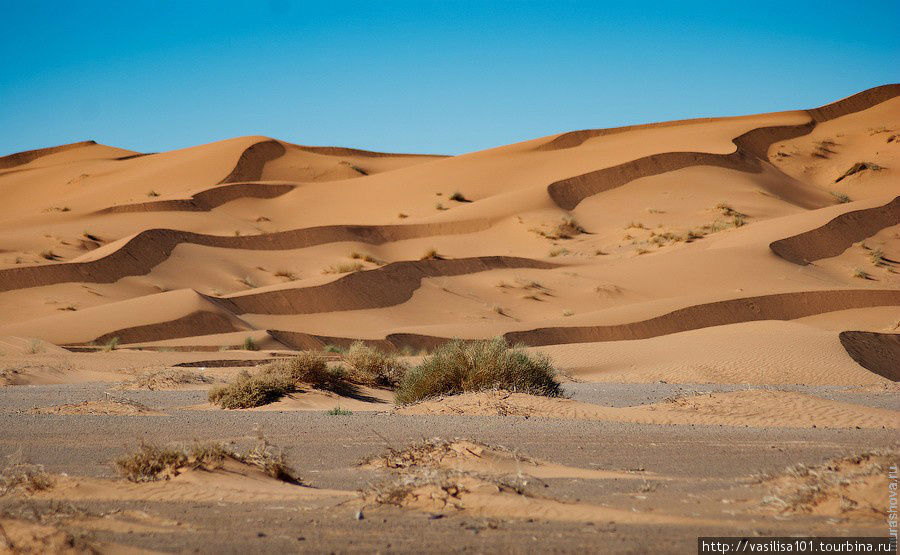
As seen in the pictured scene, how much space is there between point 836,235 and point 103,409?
104 ft

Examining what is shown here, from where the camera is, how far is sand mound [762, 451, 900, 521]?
18.4ft

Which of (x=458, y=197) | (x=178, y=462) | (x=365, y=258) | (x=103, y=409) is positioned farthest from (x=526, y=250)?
(x=178, y=462)

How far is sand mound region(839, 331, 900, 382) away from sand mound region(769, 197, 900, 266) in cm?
1312

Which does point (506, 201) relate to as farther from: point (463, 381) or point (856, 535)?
point (856, 535)

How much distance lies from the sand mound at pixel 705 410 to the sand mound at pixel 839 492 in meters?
5.37

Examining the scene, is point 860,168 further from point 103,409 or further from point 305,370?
point 103,409

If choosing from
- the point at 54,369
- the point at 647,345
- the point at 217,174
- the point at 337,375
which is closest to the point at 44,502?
the point at 337,375

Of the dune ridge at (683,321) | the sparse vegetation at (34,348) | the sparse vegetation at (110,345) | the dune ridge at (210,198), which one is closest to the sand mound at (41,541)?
the sparse vegetation at (34,348)

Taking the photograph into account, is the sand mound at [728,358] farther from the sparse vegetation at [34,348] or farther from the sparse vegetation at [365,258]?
the sparse vegetation at [365,258]

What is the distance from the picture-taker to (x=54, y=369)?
19219 mm

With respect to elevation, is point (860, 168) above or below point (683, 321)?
above

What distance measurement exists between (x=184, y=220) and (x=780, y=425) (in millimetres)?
38720

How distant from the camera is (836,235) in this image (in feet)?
121

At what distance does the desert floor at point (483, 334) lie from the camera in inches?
231
